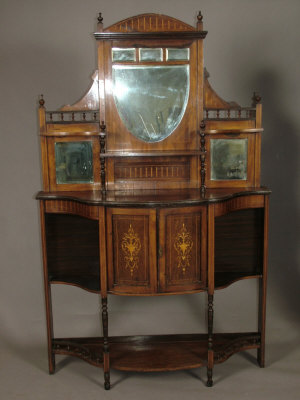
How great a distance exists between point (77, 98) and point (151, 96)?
3.24 feet

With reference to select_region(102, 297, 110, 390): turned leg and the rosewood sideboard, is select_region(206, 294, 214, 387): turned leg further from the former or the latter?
select_region(102, 297, 110, 390): turned leg

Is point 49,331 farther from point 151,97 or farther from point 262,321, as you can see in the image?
point 151,97

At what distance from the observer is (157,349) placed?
4.27 meters

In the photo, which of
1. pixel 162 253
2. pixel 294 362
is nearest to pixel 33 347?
pixel 162 253

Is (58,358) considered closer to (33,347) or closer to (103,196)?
(33,347)

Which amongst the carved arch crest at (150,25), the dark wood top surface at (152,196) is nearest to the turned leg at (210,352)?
the dark wood top surface at (152,196)

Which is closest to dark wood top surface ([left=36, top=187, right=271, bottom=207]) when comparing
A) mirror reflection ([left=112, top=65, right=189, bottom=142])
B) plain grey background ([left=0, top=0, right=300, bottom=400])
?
mirror reflection ([left=112, top=65, right=189, bottom=142])

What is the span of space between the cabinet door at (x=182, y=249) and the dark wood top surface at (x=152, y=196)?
72 millimetres

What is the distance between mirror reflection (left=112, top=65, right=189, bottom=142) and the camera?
13.2ft

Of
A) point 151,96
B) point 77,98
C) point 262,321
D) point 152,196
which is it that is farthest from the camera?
point 77,98

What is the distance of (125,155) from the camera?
3965 millimetres

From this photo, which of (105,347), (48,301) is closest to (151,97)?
(48,301)

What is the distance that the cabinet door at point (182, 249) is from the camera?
145 inches

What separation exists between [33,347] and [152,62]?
260 centimetres
